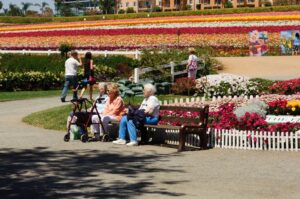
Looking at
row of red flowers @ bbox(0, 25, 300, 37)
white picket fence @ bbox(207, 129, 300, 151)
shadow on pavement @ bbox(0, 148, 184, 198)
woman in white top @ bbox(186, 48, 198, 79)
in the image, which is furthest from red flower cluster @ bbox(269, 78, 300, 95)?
row of red flowers @ bbox(0, 25, 300, 37)

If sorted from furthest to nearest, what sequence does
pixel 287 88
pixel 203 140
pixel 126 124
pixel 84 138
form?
pixel 287 88, pixel 84 138, pixel 126 124, pixel 203 140

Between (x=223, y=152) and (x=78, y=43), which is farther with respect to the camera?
(x=78, y=43)

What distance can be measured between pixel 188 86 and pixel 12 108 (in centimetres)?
598

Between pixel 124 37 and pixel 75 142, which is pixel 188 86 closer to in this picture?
pixel 75 142

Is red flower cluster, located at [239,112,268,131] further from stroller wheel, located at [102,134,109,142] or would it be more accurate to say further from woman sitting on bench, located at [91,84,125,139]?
stroller wheel, located at [102,134,109,142]

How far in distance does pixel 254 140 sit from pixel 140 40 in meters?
40.3

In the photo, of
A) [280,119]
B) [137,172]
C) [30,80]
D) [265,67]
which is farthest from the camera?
[265,67]

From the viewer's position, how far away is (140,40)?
5331 cm

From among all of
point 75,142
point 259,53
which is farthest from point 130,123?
point 259,53

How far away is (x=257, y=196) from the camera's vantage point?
30.1 feet

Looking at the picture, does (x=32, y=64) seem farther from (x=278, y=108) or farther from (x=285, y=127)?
(x=285, y=127)

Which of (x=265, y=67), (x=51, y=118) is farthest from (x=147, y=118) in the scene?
(x=265, y=67)

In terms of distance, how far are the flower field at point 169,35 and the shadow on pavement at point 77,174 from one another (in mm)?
32554

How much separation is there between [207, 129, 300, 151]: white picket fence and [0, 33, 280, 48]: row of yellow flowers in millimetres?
31429
